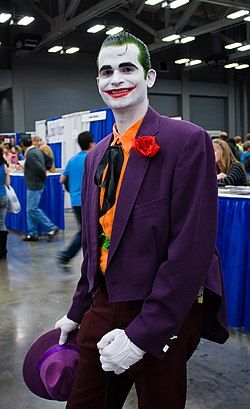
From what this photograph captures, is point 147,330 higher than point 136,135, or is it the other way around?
point 136,135

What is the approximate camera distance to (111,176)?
1253 millimetres

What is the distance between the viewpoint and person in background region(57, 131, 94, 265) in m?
5.36

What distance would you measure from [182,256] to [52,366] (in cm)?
53

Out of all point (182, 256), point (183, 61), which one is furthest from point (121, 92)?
point (183, 61)

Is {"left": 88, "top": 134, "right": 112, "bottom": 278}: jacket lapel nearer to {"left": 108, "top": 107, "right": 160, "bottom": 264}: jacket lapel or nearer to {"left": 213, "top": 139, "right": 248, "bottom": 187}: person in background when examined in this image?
{"left": 108, "top": 107, "right": 160, "bottom": 264}: jacket lapel

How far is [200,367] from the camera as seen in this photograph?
2.83 meters

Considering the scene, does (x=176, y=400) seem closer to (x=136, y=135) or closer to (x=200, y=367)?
(x=136, y=135)

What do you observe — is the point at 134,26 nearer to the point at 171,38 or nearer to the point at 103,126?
the point at 171,38

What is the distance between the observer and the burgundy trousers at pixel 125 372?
47.3 inches

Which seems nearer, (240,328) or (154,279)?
(154,279)

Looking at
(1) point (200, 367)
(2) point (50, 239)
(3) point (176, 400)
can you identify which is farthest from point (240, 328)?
(2) point (50, 239)

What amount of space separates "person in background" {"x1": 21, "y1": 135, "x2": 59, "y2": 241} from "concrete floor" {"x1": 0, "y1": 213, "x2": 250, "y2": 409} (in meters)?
1.12

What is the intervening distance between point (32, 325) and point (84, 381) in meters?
2.43

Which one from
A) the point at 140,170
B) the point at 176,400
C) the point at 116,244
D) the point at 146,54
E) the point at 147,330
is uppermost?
the point at 146,54
